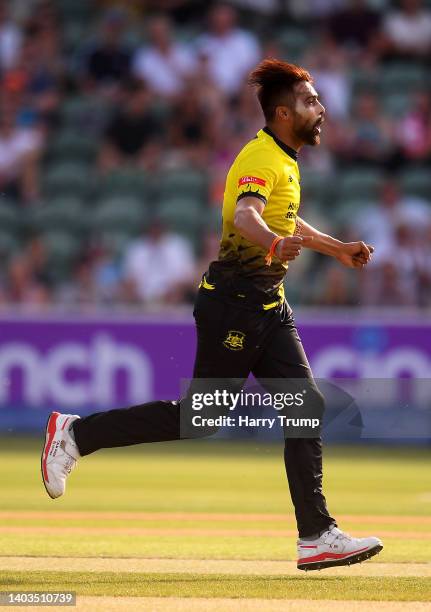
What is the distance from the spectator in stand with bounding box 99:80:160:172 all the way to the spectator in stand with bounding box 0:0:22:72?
2.00 metres

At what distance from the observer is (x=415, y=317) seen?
14.3m

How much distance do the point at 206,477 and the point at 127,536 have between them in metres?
3.46

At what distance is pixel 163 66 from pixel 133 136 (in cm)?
101

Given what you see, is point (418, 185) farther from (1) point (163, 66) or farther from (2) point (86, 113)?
(2) point (86, 113)

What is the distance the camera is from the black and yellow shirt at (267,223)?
666cm

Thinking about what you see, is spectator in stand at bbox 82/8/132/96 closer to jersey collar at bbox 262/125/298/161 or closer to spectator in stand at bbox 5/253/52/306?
spectator in stand at bbox 5/253/52/306

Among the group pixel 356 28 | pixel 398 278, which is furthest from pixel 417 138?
pixel 398 278

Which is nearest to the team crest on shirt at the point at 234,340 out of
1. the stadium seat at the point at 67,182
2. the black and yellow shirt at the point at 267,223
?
the black and yellow shirt at the point at 267,223

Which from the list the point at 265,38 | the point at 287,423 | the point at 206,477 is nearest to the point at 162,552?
the point at 287,423

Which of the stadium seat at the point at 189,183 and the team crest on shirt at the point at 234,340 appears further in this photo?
the stadium seat at the point at 189,183

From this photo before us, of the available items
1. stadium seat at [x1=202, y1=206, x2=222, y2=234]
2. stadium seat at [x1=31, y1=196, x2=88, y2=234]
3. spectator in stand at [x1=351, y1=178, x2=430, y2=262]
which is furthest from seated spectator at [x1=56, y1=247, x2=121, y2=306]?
spectator in stand at [x1=351, y1=178, x2=430, y2=262]

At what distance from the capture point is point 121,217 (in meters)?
16.6

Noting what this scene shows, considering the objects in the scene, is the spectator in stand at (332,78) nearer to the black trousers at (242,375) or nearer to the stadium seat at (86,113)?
the stadium seat at (86,113)

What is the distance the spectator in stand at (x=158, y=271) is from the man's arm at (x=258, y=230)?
29.0 feet
